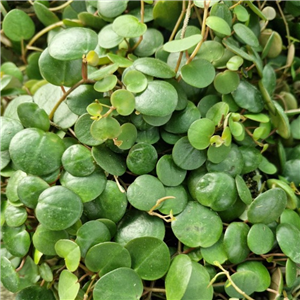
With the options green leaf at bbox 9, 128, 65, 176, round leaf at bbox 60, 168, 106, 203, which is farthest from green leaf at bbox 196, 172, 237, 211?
green leaf at bbox 9, 128, 65, 176

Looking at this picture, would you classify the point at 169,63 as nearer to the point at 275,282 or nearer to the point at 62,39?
the point at 62,39

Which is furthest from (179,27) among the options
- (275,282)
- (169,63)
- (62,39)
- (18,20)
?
(275,282)

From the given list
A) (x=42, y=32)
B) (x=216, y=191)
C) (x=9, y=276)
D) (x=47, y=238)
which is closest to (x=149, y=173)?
(x=216, y=191)

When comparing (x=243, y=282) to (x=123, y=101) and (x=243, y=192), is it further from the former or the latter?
(x=123, y=101)

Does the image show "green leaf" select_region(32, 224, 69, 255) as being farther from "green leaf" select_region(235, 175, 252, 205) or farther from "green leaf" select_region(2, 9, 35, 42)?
"green leaf" select_region(2, 9, 35, 42)

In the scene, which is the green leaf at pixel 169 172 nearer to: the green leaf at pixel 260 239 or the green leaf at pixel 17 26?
the green leaf at pixel 260 239
